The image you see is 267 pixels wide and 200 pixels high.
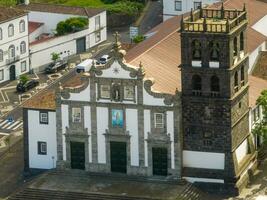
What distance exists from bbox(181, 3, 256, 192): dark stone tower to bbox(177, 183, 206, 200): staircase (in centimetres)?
136

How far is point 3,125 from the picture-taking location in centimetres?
14912

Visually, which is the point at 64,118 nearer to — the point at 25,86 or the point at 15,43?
the point at 25,86

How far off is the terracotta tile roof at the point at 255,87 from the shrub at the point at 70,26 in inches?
1752

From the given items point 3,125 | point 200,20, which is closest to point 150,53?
point 200,20

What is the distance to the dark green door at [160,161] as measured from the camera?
12506 centimetres

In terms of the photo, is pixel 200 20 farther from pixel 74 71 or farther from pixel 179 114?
pixel 74 71

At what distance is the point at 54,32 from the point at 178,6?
20.1 m

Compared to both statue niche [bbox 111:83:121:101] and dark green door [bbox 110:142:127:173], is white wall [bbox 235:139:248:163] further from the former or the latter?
statue niche [bbox 111:83:121:101]

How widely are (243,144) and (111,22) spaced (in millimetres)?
71939

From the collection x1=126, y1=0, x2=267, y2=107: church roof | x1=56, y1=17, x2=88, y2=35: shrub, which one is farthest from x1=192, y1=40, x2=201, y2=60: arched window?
x1=56, y1=17, x2=88, y2=35: shrub

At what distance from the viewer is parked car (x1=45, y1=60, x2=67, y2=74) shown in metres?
172

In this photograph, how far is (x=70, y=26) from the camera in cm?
17825

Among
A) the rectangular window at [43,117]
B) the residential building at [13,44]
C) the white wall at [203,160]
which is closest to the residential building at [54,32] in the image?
the residential building at [13,44]

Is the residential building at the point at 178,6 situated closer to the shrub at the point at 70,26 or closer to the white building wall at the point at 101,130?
the shrub at the point at 70,26
